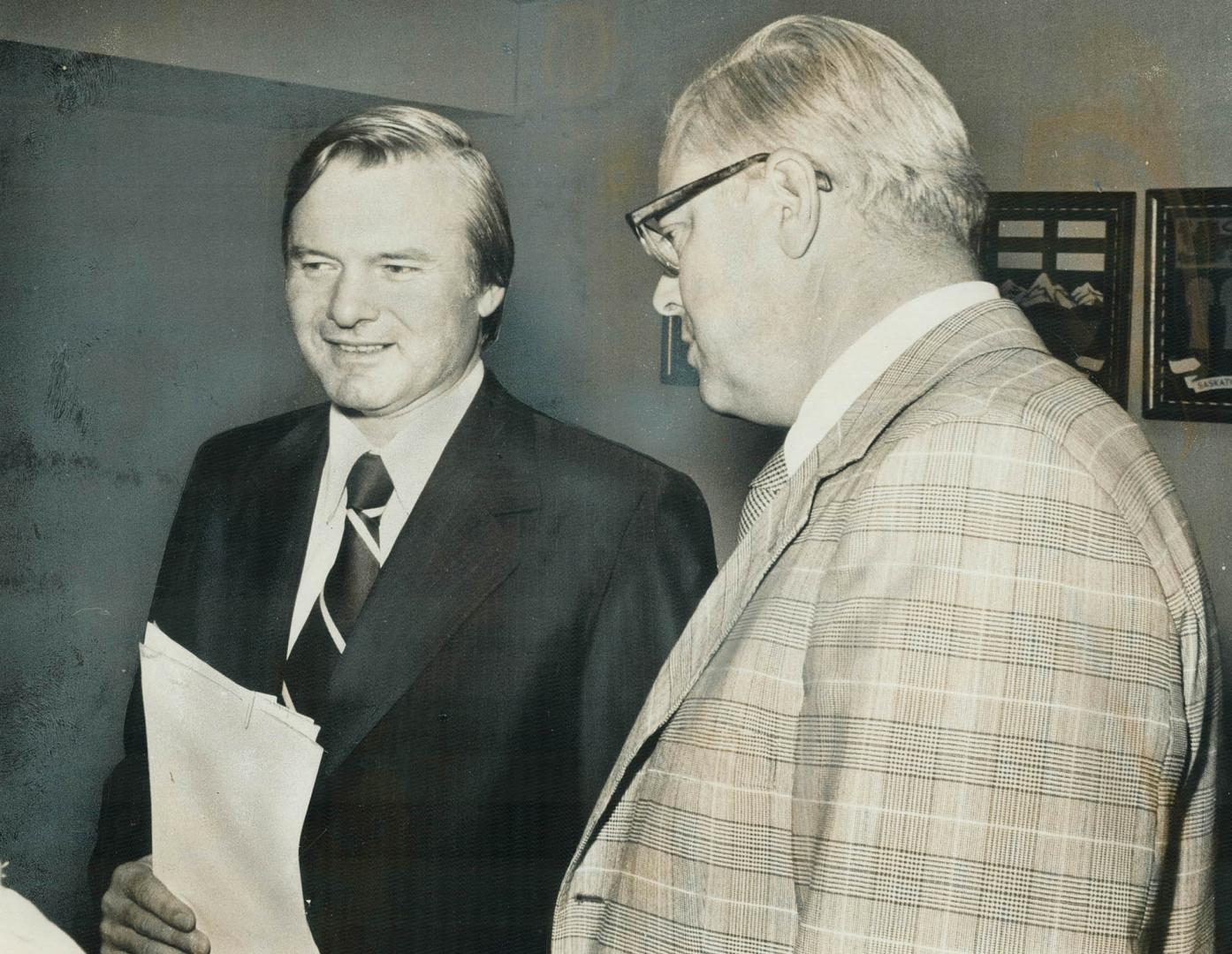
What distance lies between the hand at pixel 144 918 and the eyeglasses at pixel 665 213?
32.1 inches

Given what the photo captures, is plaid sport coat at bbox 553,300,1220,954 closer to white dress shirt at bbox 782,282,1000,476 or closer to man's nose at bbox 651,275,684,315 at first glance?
white dress shirt at bbox 782,282,1000,476

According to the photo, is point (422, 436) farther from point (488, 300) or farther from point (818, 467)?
point (818, 467)

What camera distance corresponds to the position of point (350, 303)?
1112mm

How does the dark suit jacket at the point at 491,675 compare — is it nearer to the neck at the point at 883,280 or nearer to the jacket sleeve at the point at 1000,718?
the neck at the point at 883,280

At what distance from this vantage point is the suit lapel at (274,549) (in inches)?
45.4

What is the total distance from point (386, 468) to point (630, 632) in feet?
0.94

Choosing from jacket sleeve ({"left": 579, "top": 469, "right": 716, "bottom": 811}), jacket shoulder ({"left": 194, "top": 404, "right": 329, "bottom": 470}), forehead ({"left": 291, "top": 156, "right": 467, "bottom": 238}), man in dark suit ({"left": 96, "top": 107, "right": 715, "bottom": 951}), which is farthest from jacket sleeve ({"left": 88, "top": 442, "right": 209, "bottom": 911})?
jacket sleeve ({"left": 579, "top": 469, "right": 716, "bottom": 811})

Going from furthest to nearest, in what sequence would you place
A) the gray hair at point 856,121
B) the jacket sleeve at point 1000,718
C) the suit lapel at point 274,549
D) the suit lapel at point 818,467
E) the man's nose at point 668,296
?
the suit lapel at point 274,549 < the man's nose at point 668,296 < the gray hair at point 856,121 < the suit lapel at point 818,467 < the jacket sleeve at point 1000,718

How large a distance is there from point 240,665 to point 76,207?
497 mm

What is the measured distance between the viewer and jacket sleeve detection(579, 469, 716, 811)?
1088 mm

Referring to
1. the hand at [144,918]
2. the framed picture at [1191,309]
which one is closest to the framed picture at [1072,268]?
the framed picture at [1191,309]

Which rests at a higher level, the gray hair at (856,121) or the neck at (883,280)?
the gray hair at (856,121)

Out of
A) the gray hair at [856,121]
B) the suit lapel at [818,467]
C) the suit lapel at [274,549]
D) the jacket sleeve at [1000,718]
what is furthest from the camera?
the suit lapel at [274,549]

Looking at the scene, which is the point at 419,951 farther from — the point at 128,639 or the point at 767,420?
the point at 767,420
